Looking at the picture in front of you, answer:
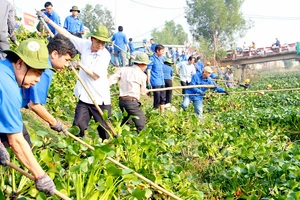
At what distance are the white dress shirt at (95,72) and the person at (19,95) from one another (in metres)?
2.15

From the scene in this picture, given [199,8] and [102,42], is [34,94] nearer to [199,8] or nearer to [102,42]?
[102,42]

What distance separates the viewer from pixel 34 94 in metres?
3.22

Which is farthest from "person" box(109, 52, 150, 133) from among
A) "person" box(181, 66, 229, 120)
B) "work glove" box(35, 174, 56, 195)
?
"work glove" box(35, 174, 56, 195)

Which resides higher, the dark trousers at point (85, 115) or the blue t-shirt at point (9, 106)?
the blue t-shirt at point (9, 106)

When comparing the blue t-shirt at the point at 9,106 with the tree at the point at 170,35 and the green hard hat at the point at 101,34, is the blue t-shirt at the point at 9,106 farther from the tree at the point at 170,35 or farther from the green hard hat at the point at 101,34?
the tree at the point at 170,35

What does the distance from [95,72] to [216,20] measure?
49.1 m

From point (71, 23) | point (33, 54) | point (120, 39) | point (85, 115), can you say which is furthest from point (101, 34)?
point (120, 39)

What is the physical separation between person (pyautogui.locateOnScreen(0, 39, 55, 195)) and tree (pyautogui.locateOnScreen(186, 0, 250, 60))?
162 ft

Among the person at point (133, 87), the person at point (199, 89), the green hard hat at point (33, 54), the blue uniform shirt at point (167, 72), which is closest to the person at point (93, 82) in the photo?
the person at point (133, 87)

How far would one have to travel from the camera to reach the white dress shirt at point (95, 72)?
15.5 ft

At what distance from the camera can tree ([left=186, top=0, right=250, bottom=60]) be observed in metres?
51.3

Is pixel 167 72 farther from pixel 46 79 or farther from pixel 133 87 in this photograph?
pixel 46 79

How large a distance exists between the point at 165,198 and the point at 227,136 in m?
2.19

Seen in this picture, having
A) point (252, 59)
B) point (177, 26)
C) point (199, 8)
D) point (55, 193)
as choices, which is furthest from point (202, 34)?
point (55, 193)
